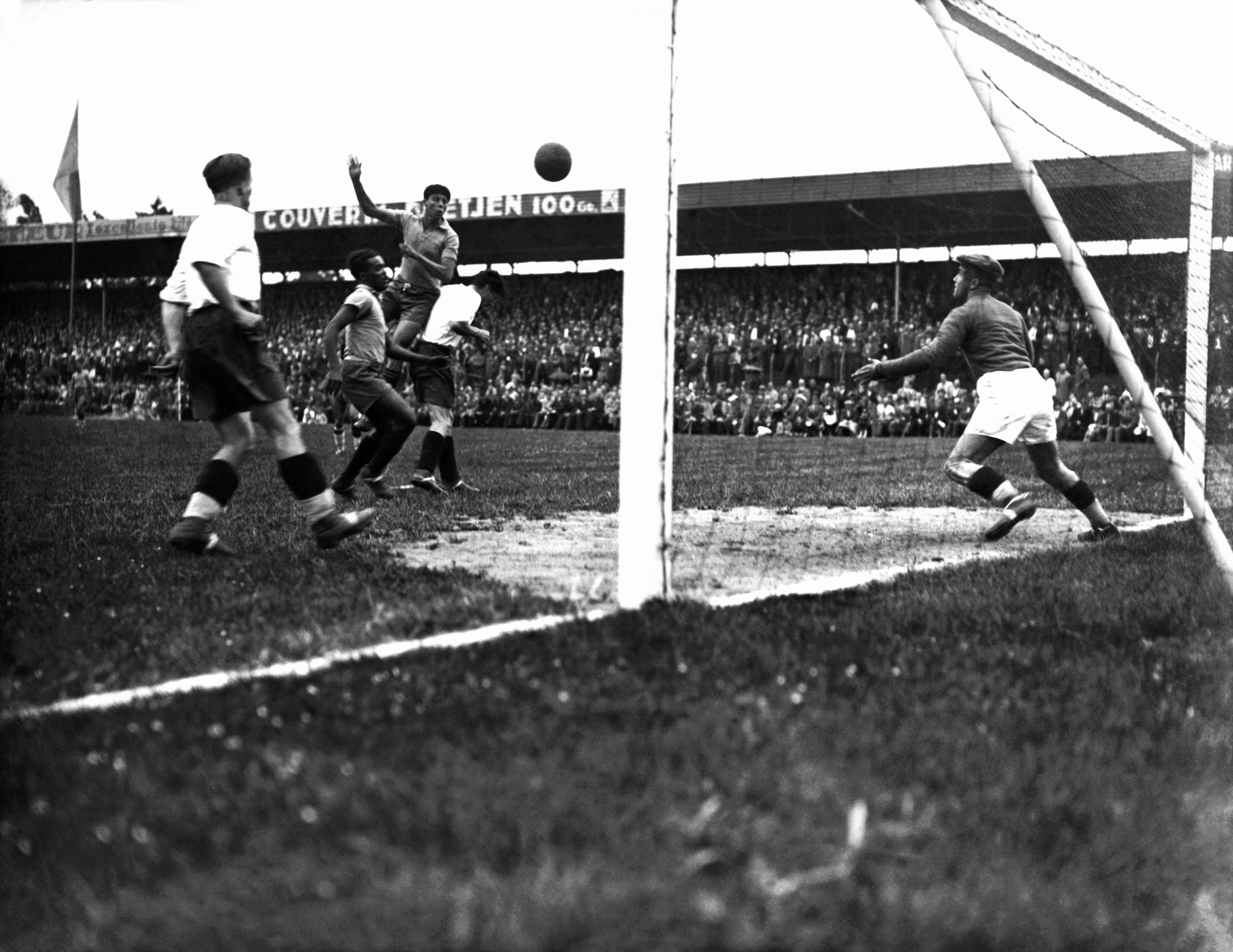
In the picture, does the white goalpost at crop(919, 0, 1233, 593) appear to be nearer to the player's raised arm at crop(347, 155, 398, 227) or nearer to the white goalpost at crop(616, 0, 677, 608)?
the white goalpost at crop(616, 0, 677, 608)

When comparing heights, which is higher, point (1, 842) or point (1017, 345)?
point (1017, 345)

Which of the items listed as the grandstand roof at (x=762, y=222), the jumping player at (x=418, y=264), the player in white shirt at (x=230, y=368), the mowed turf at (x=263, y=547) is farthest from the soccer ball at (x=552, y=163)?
the player in white shirt at (x=230, y=368)

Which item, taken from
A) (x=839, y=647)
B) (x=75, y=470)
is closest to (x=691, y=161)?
(x=839, y=647)

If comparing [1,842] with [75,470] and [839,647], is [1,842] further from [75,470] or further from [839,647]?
[75,470]

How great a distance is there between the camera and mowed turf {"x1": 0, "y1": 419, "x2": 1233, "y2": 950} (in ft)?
6.75

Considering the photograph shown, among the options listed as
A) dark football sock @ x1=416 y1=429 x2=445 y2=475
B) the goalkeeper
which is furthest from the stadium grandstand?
the goalkeeper

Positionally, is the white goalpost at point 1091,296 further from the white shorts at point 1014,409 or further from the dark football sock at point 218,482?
the dark football sock at point 218,482

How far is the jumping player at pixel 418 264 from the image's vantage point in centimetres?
948

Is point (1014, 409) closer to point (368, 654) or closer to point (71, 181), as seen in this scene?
point (368, 654)

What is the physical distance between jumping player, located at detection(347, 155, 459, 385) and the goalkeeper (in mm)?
3727

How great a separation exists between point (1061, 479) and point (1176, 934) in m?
5.49

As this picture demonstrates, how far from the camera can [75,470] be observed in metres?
13.0

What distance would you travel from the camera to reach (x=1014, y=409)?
7.51m

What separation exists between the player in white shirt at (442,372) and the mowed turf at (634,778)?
15.4ft
